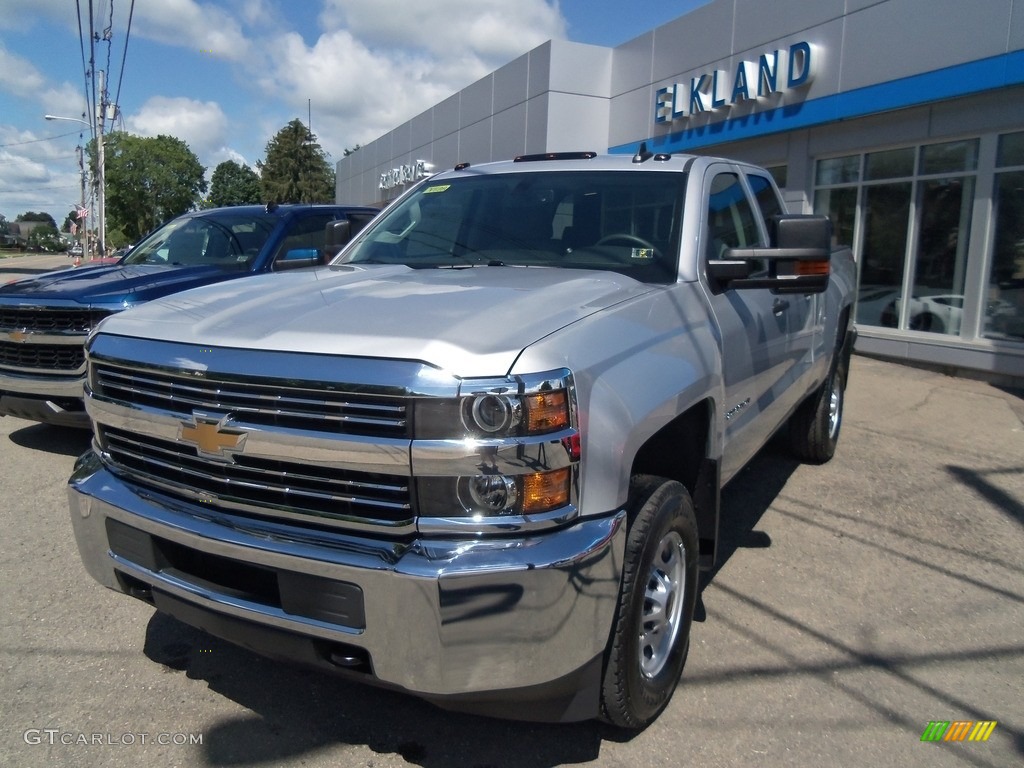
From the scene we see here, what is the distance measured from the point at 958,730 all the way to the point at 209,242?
6.44 metres

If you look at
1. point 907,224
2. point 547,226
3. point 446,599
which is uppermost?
point 907,224

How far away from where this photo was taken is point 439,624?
6.69 ft

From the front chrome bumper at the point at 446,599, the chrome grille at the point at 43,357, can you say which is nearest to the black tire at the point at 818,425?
the front chrome bumper at the point at 446,599

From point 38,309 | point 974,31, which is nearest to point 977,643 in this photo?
point 38,309

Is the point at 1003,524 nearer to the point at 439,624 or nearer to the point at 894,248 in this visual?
the point at 439,624

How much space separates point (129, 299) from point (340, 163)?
33963 mm

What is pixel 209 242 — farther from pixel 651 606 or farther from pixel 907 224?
pixel 907 224

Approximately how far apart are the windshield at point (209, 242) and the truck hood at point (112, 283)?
335 mm

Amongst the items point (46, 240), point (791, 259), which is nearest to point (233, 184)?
point (46, 240)

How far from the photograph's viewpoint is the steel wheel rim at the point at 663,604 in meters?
2.72

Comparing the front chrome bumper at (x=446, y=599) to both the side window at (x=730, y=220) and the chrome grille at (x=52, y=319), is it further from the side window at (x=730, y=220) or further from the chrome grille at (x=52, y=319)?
the chrome grille at (x=52, y=319)

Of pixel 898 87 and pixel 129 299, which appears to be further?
pixel 898 87

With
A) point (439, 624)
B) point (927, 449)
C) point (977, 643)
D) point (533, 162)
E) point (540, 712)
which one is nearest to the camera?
point (439, 624)

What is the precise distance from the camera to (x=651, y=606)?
272 centimetres
